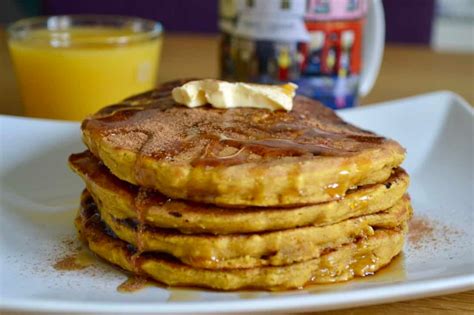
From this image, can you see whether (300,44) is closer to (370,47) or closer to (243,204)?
(370,47)

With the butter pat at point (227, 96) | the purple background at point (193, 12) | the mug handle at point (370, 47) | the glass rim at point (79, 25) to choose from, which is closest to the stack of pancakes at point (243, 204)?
the butter pat at point (227, 96)

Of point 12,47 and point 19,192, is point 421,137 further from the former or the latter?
point 12,47

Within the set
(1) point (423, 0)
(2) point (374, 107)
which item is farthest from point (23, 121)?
(1) point (423, 0)

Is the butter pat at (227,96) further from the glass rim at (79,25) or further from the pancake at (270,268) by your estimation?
the glass rim at (79,25)

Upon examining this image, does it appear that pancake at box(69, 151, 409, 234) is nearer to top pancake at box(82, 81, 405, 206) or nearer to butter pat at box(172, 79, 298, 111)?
top pancake at box(82, 81, 405, 206)

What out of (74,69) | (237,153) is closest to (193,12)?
(74,69)

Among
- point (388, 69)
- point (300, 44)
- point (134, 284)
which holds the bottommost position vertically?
point (388, 69)
